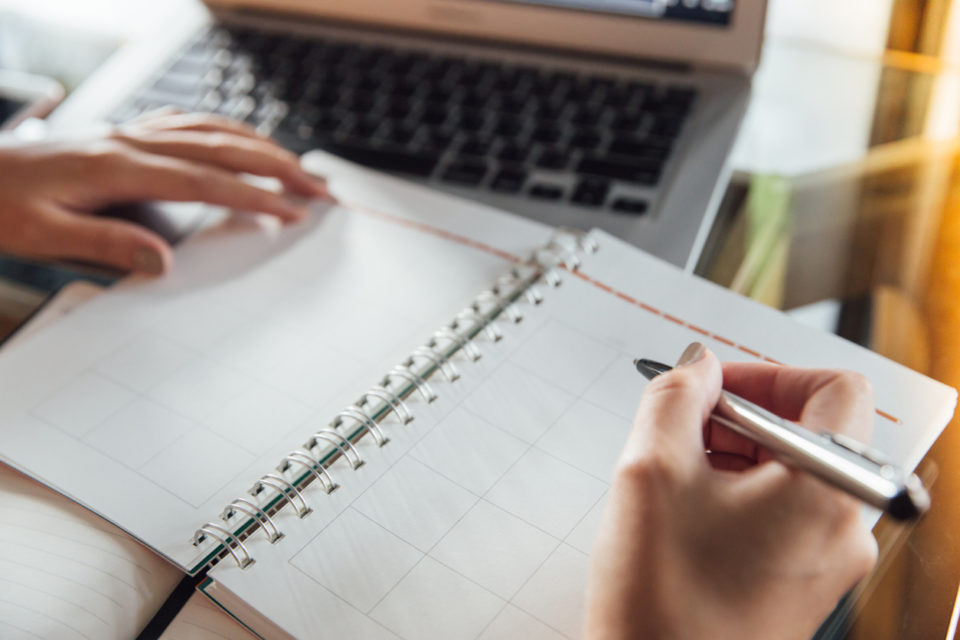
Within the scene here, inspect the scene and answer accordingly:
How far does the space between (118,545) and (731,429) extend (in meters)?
0.34

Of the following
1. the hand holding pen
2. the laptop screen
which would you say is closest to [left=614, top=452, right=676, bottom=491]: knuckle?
the hand holding pen

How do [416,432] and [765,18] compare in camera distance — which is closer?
[416,432]

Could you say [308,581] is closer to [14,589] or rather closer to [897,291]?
[14,589]

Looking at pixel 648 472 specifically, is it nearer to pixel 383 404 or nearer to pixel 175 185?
pixel 383 404

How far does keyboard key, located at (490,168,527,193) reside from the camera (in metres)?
0.71

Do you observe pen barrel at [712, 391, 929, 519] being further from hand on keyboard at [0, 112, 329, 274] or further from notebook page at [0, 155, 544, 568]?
hand on keyboard at [0, 112, 329, 274]

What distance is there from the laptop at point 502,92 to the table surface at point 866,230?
0.07 metres

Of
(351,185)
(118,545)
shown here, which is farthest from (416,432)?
(351,185)

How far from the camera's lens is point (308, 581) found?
404 mm

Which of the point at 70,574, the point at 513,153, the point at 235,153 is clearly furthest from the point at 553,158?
the point at 70,574

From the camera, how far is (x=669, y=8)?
79 centimetres

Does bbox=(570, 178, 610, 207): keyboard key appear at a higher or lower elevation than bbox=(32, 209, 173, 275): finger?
higher

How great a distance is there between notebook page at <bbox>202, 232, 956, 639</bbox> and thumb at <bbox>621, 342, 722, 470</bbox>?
3.4 inches

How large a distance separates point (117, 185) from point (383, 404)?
0.37 meters
